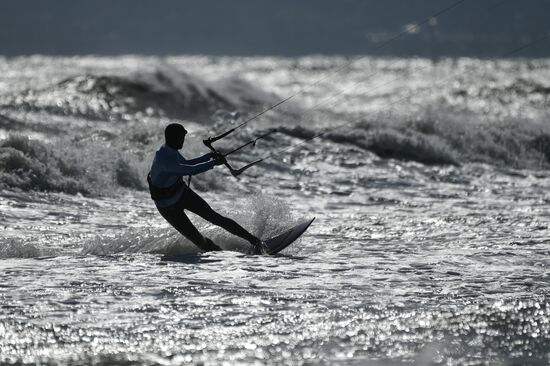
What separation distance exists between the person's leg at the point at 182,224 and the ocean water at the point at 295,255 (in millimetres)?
243

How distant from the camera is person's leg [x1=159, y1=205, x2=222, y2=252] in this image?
11.2 meters

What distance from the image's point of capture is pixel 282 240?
11.5 meters

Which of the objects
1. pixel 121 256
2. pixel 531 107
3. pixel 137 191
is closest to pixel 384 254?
pixel 121 256

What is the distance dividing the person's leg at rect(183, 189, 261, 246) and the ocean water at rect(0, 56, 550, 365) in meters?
0.32

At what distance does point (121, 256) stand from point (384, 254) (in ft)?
10.3

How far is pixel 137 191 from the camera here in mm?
17438

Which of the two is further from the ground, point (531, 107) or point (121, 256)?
point (531, 107)

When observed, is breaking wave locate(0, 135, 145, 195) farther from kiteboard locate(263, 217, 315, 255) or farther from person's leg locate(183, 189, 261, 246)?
kiteboard locate(263, 217, 315, 255)

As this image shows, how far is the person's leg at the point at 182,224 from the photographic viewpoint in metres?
11.2

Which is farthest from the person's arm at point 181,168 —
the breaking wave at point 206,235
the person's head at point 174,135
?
the breaking wave at point 206,235

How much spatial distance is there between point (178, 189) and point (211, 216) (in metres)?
0.51

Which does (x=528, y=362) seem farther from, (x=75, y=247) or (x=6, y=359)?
(x=75, y=247)

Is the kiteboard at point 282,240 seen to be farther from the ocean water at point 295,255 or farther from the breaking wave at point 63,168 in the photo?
the breaking wave at point 63,168

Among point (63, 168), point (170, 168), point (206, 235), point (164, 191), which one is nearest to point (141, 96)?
point (63, 168)
